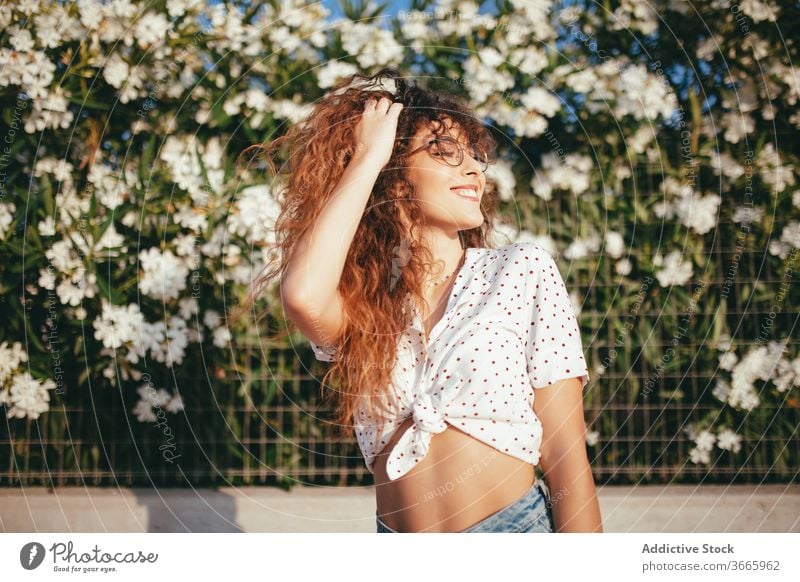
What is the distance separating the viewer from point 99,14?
5.61 feet

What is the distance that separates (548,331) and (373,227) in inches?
15.2

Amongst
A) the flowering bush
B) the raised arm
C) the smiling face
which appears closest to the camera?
the raised arm

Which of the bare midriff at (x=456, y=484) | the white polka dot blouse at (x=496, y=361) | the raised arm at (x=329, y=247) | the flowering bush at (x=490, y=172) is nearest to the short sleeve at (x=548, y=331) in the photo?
the white polka dot blouse at (x=496, y=361)

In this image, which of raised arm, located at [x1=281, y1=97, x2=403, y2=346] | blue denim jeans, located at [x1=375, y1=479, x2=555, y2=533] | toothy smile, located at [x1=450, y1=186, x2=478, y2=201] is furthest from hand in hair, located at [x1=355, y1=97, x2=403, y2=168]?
blue denim jeans, located at [x1=375, y1=479, x2=555, y2=533]

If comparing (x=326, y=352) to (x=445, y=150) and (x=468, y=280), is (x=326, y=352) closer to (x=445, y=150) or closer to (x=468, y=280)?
(x=468, y=280)

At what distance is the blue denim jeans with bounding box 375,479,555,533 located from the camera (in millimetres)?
892

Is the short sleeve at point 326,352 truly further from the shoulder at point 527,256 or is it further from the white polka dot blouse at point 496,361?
the shoulder at point 527,256

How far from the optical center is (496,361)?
89 centimetres

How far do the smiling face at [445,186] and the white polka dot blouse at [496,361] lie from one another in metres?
0.09

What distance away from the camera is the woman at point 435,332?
883 mm

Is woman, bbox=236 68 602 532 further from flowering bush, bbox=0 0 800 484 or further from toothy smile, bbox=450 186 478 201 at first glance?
flowering bush, bbox=0 0 800 484
